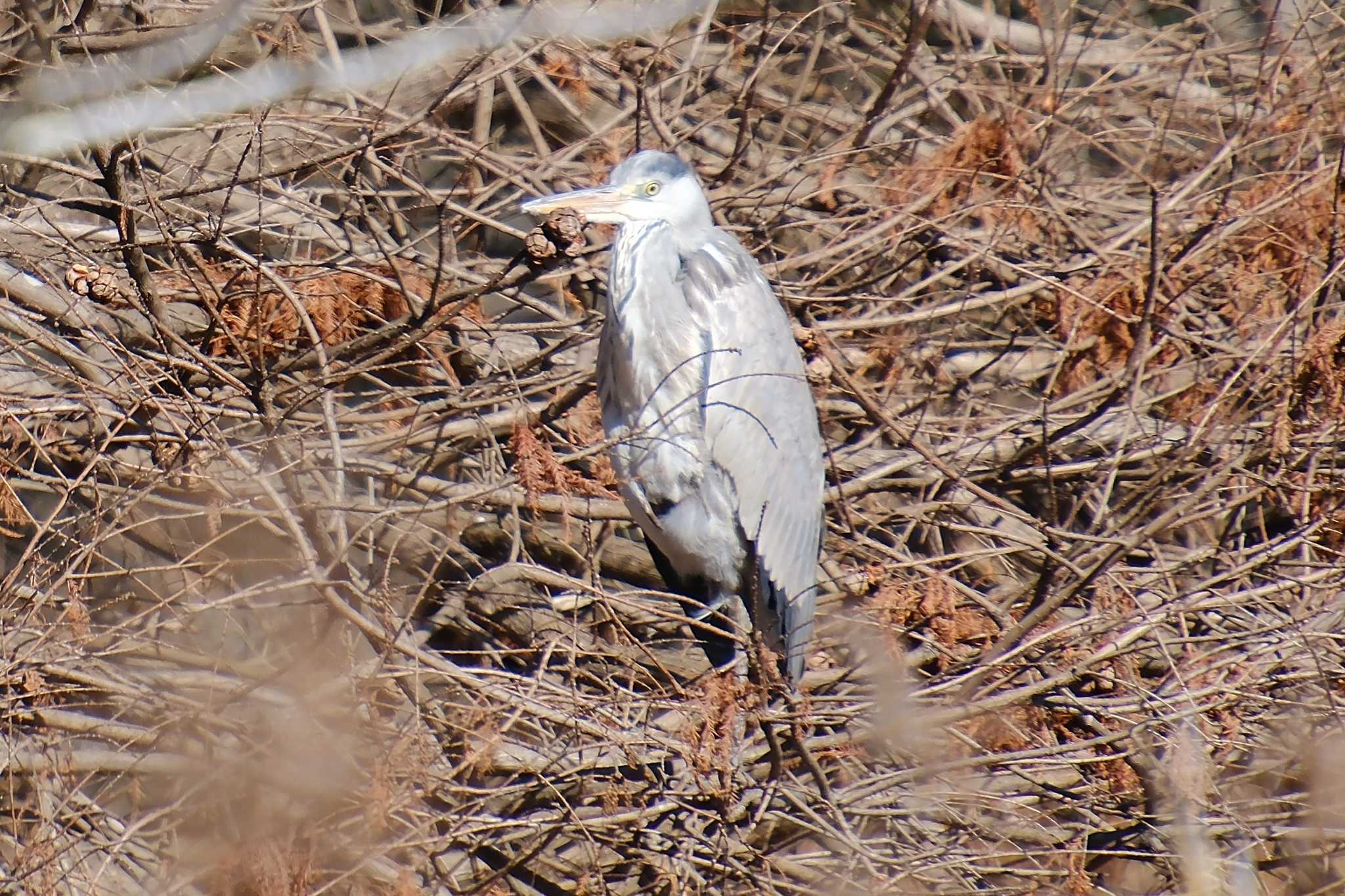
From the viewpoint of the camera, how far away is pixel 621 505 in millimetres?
3459

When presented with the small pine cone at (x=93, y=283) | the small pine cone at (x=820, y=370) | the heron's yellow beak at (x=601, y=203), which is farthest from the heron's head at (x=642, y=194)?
the small pine cone at (x=93, y=283)

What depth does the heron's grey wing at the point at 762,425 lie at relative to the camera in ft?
10.8

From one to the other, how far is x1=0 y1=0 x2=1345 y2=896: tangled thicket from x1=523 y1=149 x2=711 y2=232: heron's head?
0.43 feet

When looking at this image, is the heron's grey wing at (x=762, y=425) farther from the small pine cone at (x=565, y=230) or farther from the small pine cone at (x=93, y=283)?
the small pine cone at (x=93, y=283)

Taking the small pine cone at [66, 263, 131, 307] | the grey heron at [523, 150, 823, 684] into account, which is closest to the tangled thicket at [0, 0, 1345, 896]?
the small pine cone at [66, 263, 131, 307]

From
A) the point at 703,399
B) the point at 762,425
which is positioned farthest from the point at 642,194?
the point at 762,425

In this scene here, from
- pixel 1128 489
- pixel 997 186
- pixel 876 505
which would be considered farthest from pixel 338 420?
pixel 1128 489

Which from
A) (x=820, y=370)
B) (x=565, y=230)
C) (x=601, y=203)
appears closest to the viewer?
(x=565, y=230)

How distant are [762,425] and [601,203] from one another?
0.64m

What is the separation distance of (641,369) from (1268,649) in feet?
4.74

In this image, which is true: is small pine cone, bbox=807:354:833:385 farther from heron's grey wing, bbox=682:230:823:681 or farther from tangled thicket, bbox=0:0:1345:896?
heron's grey wing, bbox=682:230:823:681

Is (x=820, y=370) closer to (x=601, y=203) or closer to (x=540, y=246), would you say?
(x=601, y=203)

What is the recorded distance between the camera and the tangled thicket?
2344mm

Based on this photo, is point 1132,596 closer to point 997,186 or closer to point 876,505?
point 876,505
